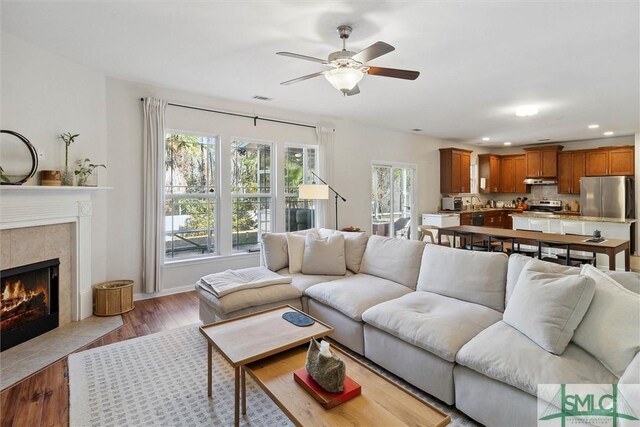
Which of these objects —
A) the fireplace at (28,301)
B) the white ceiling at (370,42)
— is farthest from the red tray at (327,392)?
the fireplace at (28,301)

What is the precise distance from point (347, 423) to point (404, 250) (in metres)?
2.00

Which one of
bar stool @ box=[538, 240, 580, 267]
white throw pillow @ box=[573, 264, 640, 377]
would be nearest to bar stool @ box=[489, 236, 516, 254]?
bar stool @ box=[538, 240, 580, 267]

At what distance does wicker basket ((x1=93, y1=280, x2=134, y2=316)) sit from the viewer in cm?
348

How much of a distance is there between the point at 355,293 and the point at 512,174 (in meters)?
8.31

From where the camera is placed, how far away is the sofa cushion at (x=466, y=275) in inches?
94.9

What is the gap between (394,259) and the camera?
3178 millimetres

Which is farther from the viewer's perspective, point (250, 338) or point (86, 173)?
point (86, 173)

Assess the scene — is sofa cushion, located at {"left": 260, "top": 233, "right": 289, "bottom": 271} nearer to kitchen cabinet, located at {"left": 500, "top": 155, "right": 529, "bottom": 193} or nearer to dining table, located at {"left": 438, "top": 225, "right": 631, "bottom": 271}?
dining table, located at {"left": 438, "top": 225, "right": 631, "bottom": 271}

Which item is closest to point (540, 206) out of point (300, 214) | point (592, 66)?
point (592, 66)

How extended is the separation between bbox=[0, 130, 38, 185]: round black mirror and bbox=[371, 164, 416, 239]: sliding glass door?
17.2 feet

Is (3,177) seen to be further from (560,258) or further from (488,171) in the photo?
(488,171)

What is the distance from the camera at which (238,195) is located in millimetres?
4891

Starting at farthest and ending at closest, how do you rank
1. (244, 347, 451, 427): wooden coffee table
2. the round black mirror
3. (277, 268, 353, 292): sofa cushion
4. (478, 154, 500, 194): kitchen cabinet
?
(478, 154, 500, 194): kitchen cabinet, (277, 268, 353, 292): sofa cushion, the round black mirror, (244, 347, 451, 427): wooden coffee table

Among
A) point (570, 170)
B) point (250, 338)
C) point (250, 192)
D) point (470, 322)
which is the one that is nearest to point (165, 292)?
point (250, 192)
